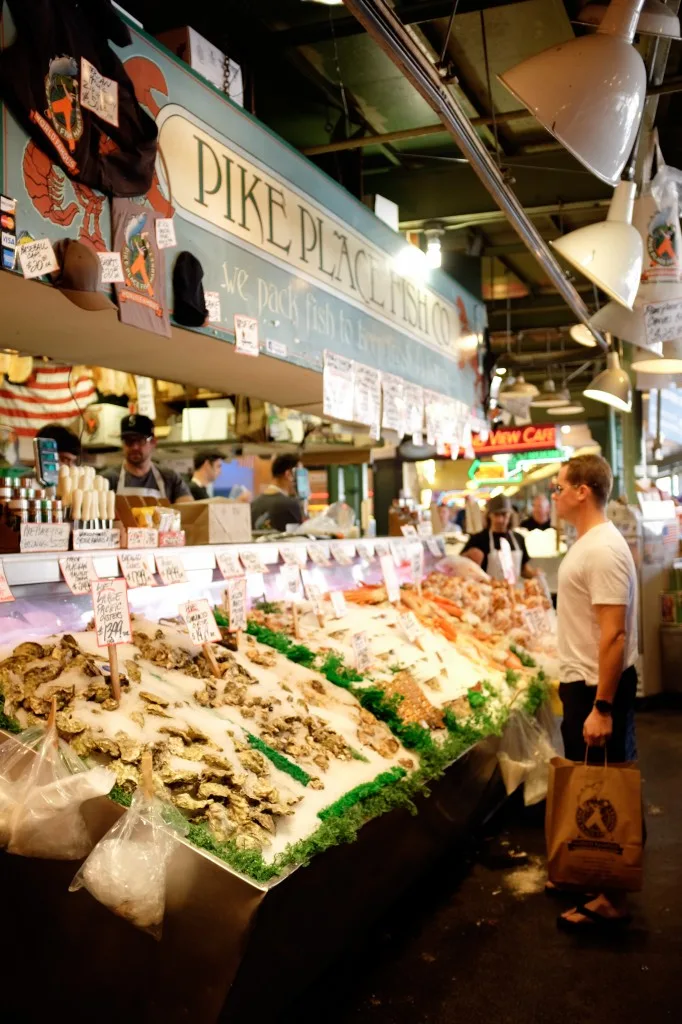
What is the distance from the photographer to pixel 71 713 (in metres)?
2.86

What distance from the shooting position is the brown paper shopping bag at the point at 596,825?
12.8 ft

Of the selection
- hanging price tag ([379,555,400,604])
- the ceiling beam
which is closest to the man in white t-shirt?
hanging price tag ([379,555,400,604])

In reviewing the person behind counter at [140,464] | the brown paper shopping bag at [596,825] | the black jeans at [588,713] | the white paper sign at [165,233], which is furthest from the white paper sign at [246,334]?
the brown paper shopping bag at [596,825]

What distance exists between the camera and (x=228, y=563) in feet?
14.8

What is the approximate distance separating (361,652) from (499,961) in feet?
5.21

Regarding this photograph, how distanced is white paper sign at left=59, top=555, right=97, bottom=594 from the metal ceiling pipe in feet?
7.80

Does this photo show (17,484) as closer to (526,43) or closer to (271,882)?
(271,882)

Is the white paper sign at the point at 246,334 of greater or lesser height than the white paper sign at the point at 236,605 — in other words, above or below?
above

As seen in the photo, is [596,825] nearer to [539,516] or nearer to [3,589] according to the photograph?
[3,589]

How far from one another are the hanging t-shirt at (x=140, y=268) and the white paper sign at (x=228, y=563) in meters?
1.13

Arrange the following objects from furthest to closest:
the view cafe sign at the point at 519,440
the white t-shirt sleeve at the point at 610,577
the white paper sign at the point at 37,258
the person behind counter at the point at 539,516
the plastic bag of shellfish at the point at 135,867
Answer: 1. the view cafe sign at the point at 519,440
2. the person behind counter at the point at 539,516
3. the white t-shirt sleeve at the point at 610,577
4. the white paper sign at the point at 37,258
5. the plastic bag of shellfish at the point at 135,867

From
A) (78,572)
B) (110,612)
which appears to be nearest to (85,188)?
(78,572)

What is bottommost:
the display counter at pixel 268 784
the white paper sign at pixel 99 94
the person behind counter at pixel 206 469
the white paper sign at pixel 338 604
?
the display counter at pixel 268 784

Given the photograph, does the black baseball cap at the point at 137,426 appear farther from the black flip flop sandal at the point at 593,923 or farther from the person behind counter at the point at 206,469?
the black flip flop sandal at the point at 593,923
